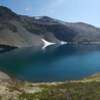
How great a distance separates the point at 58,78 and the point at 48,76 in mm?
Answer: 6275

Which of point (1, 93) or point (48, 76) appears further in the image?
point (48, 76)

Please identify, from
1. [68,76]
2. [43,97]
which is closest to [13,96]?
[43,97]

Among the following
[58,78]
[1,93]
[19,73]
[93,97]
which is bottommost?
[93,97]

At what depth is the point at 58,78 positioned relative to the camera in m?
104

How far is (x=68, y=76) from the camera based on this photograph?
110 meters

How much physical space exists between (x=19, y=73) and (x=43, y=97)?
83081 mm

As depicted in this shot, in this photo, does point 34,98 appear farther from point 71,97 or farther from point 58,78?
point 58,78

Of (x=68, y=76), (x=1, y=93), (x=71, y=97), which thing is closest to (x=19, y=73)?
(x=68, y=76)

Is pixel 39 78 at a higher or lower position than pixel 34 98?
higher

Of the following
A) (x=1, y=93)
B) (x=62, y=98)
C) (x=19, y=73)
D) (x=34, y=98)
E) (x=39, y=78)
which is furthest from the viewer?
(x=19, y=73)

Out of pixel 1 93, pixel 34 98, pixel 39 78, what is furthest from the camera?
pixel 39 78

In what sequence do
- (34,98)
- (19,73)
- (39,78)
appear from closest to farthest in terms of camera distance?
(34,98)
(39,78)
(19,73)

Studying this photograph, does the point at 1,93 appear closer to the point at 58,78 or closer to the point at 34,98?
the point at 34,98

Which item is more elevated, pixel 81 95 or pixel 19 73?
pixel 19 73
